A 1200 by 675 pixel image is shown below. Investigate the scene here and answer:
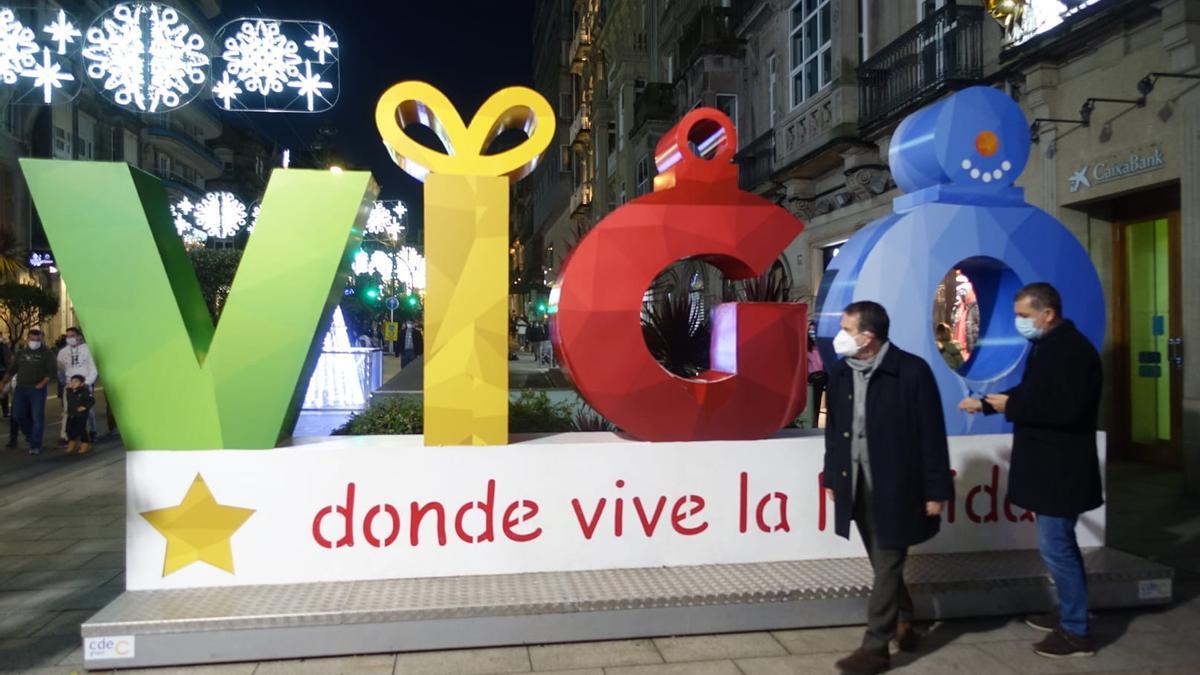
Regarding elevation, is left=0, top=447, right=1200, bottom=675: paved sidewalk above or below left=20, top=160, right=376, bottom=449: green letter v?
below

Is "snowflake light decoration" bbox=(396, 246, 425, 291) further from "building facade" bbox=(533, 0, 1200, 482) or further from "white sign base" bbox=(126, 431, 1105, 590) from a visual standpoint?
"white sign base" bbox=(126, 431, 1105, 590)

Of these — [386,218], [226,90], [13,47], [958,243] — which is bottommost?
[958,243]

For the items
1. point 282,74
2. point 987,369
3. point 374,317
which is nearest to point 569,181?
point 374,317

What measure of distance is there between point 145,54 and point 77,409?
16.8 ft

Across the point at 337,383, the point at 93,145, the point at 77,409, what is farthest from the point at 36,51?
the point at 93,145

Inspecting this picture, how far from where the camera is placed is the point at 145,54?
9367 millimetres

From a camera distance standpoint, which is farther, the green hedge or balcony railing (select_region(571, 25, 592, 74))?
balcony railing (select_region(571, 25, 592, 74))

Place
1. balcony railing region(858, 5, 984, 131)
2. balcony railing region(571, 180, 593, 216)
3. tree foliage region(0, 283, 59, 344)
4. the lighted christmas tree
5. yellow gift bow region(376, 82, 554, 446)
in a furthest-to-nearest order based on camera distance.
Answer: balcony railing region(571, 180, 593, 216)
tree foliage region(0, 283, 59, 344)
the lighted christmas tree
balcony railing region(858, 5, 984, 131)
yellow gift bow region(376, 82, 554, 446)

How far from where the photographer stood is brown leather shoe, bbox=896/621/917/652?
13.4 ft

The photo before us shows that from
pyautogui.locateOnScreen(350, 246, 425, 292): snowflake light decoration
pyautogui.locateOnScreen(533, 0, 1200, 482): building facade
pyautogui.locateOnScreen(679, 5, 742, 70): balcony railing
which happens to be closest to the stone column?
pyautogui.locateOnScreen(533, 0, 1200, 482): building facade

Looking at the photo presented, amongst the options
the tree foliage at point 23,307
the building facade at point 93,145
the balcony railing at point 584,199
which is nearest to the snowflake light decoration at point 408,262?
the building facade at point 93,145

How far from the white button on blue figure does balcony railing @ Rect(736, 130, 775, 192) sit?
11.1 meters

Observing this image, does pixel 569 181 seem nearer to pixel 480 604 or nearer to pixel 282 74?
pixel 282 74

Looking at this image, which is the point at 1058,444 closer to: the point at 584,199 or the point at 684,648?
the point at 684,648
